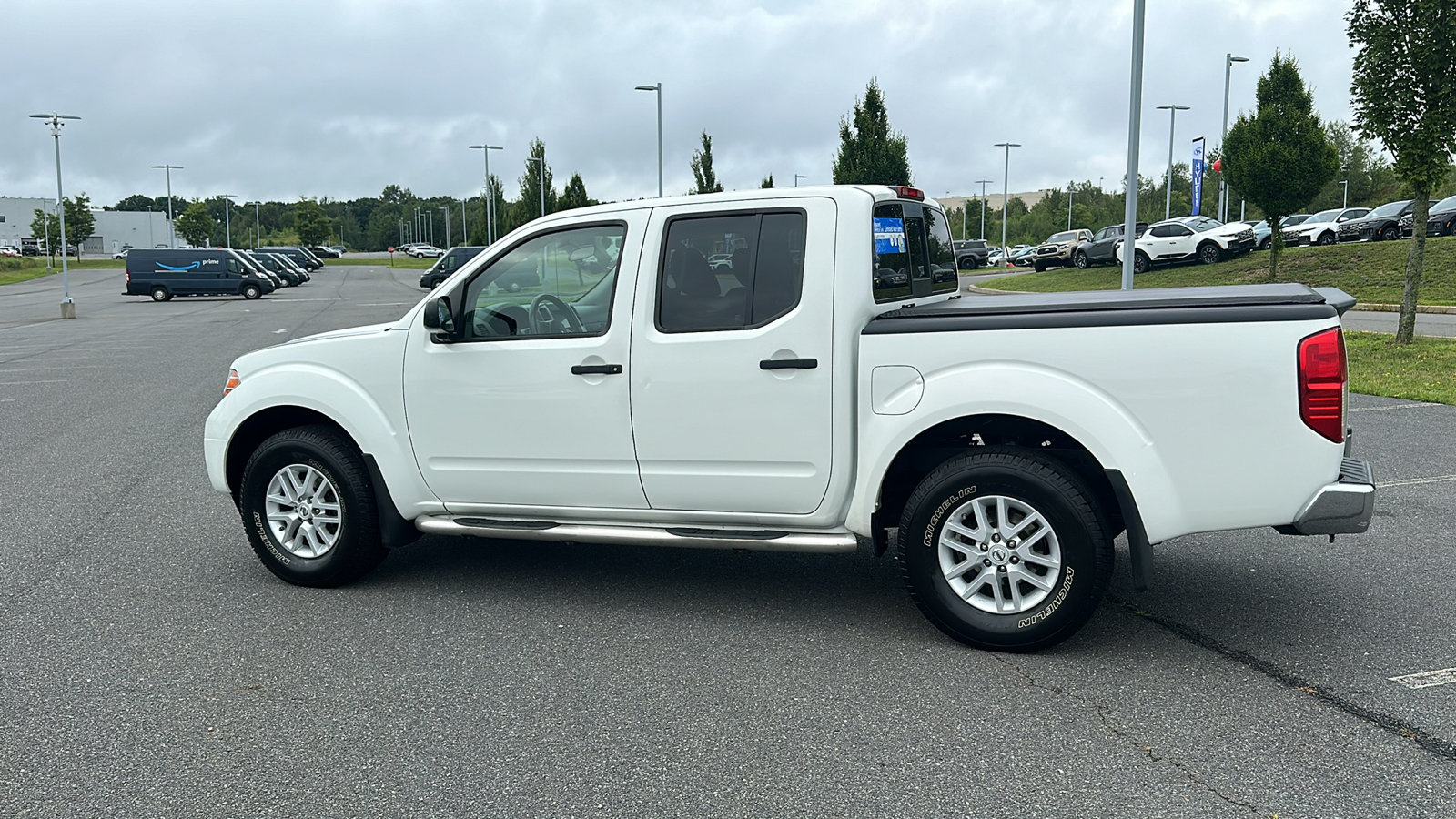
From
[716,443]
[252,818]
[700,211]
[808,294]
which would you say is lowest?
[252,818]

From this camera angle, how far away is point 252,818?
11.2 feet

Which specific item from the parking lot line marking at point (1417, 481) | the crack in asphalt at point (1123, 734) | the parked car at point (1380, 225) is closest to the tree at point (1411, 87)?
the parking lot line marking at point (1417, 481)

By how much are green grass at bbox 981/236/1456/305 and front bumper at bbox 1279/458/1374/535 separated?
21.6m

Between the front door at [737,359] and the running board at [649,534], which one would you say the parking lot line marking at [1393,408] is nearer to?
the running board at [649,534]

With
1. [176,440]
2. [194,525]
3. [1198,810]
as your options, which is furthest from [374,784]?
[176,440]

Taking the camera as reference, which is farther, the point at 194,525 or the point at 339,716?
the point at 194,525

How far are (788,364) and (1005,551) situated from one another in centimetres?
117

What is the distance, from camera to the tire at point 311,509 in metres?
5.70

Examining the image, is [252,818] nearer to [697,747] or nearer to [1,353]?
[697,747]

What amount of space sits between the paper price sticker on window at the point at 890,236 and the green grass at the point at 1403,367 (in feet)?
29.0

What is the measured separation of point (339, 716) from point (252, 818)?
0.75 meters

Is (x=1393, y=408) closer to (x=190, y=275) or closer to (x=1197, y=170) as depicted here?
(x=1197, y=170)

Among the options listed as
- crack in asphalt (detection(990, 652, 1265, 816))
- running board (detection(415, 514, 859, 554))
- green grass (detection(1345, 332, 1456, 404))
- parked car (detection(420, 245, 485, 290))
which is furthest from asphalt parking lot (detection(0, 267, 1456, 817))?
parked car (detection(420, 245, 485, 290))

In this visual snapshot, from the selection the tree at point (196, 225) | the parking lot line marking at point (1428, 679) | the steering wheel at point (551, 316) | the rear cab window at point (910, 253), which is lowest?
the parking lot line marking at point (1428, 679)
